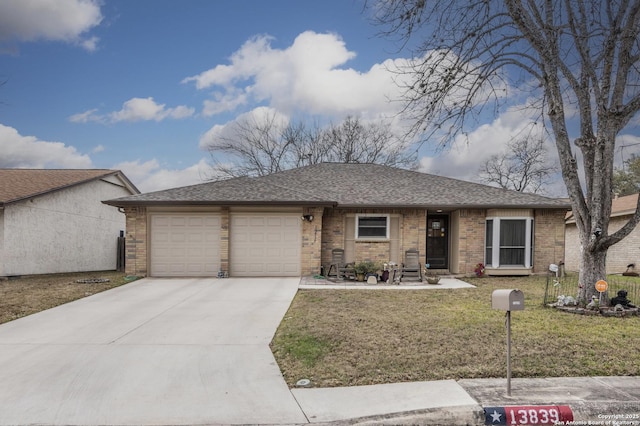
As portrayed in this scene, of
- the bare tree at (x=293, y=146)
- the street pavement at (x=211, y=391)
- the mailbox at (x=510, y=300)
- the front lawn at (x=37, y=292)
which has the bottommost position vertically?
the front lawn at (x=37, y=292)

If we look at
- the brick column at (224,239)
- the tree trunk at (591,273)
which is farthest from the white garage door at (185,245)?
the tree trunk at (591,273)

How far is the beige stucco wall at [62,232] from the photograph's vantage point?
12.8 meters

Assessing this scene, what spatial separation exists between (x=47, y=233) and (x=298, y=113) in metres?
17.9

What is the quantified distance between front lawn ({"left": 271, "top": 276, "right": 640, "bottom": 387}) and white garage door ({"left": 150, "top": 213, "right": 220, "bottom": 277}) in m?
5.11

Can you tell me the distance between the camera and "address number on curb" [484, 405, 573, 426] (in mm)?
3240

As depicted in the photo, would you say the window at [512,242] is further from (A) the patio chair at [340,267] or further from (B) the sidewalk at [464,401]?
(B) the sidewalk at [464,401]

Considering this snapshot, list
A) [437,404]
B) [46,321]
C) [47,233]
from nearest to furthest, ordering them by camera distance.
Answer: [437,404], [46,321], [47,233]

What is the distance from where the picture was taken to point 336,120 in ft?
95.7

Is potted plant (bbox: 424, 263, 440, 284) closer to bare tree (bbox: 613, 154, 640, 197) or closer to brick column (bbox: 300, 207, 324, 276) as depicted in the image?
brick column (bbox: 300, 207, 324, 276)

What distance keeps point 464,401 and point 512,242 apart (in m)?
10.7

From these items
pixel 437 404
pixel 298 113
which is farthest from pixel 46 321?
pixel 298 113

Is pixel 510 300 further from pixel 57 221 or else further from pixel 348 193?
pixel 57 221

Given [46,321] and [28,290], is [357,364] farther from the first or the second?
[28,290]

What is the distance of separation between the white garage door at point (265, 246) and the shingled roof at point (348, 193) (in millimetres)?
847
